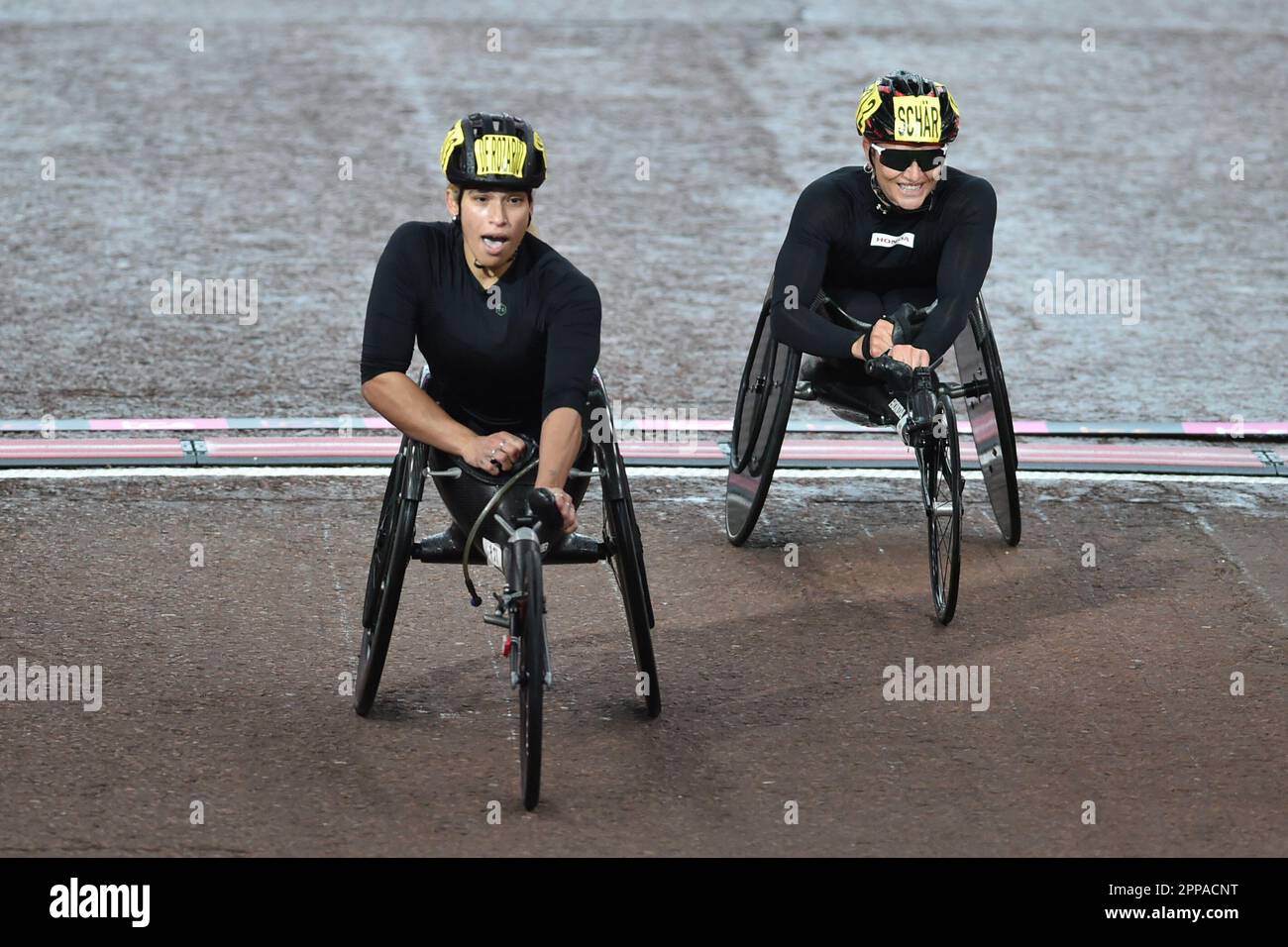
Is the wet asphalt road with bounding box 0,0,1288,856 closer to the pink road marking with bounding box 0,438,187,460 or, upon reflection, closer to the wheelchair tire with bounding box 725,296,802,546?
the wheelchair tire with bounding box 725,296,802,546

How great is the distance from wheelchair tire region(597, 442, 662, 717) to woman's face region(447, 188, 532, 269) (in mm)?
613

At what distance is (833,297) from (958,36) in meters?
9.79

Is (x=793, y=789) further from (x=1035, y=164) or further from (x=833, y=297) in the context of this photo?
(x=1035, y=164)

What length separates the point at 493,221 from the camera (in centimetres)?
545

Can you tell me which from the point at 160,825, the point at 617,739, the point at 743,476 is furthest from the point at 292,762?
the point at 743,476

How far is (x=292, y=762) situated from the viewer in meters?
5.46

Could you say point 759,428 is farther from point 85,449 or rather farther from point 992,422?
point 85,449

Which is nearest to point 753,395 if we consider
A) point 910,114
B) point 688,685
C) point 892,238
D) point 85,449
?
point 892,238

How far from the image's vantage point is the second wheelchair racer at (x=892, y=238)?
6.56 meters

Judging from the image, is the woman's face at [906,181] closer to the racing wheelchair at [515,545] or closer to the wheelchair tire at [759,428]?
the wheelchair tire at [759,428]

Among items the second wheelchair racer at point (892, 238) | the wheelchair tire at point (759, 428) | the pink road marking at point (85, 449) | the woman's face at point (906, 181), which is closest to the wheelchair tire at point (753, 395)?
the wheelchair tire at point (759, 428)

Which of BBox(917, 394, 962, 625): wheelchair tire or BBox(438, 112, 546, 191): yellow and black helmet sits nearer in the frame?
BBox(438, 112, 546, 191): yellow and black helmet

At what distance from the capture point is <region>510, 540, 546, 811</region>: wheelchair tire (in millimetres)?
5059

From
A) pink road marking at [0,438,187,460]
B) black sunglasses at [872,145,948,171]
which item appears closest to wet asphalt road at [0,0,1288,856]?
pink road marking at [0,438,187,460]
